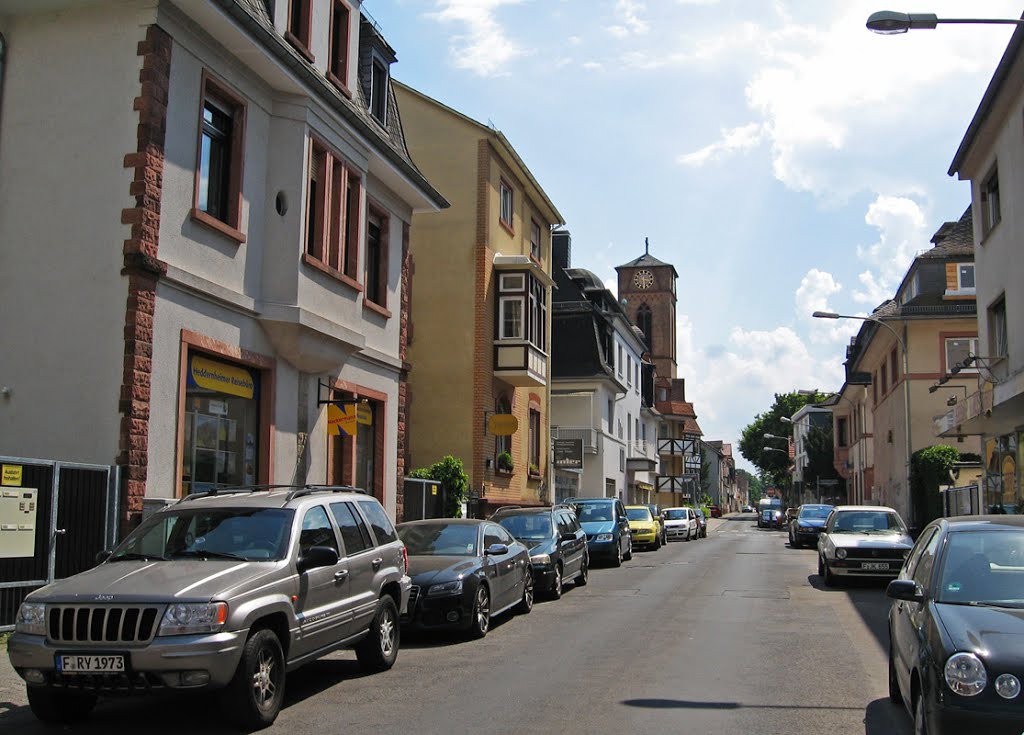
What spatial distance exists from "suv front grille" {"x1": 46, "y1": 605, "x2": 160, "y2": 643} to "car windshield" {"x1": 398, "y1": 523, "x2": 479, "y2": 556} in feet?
20.8

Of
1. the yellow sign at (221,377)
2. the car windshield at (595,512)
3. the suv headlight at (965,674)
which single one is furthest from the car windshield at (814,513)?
the suv headlight at (965,674)

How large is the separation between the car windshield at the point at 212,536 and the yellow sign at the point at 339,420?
8022 millimetres

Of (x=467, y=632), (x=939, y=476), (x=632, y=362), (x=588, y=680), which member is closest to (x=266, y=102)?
(x=467, y=632)

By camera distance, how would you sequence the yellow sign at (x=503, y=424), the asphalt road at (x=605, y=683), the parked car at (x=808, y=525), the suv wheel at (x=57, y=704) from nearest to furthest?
the suv wheel at (x=57, y=704) → the asphalt road at (x=605, y=683) → the yellow sign at (x=503, y=424) → the parked car at (x=808, y=525)

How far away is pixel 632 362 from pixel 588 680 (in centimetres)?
4722

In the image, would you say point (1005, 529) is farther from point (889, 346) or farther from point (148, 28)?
point (889, 346)

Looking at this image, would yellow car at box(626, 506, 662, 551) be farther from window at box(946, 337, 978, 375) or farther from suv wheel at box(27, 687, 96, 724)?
suv wheel at box(27, 687, 96, 724)

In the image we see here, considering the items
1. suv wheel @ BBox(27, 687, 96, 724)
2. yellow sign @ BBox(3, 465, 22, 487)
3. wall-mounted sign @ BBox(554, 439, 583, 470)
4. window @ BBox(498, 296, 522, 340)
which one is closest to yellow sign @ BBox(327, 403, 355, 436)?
yellow sign @ BBox(3, 465, 22, 487)

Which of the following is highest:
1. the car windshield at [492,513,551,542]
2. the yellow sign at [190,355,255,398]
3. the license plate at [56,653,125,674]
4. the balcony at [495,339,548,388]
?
the balcony at [495,339,548,388]

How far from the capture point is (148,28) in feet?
42.5

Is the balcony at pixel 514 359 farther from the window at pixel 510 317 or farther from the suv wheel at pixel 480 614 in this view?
the suv wheel at pixel 480 614

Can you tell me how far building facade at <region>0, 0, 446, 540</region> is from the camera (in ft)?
40.9

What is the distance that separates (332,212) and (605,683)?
10.6 m

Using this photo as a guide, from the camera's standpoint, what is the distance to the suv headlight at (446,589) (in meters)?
11.9
